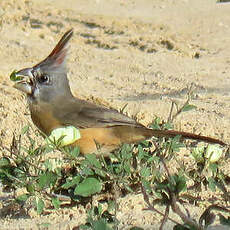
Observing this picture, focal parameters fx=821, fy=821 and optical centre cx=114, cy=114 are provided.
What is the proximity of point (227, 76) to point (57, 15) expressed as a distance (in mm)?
Result: 2959

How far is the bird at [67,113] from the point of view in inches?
186

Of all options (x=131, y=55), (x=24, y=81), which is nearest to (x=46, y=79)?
(x=24, y=81)

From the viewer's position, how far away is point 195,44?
817 centimetres

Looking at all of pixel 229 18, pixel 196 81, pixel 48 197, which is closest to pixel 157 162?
pixel 48 197

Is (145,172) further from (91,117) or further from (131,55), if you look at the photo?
(131,55)

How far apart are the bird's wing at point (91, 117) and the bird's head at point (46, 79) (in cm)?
20

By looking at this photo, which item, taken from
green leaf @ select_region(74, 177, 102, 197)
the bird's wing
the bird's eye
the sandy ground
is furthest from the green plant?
the bird's eye

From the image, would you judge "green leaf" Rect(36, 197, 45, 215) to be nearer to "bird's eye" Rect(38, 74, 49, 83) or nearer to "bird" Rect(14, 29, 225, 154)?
"bird" Rect(14, 29, 225, 154)

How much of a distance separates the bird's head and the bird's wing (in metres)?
0.20

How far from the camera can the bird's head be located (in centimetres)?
504

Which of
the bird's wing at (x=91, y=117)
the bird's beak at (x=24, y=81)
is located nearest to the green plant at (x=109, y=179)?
the bird's wing at (x=91, y=117)

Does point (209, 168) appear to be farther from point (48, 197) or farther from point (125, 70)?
→ point (125, 70)

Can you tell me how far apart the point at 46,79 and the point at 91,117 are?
20.5 inches

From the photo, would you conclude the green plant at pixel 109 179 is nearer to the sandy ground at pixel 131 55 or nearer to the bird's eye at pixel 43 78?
the sandy ground at pixel 131 55
